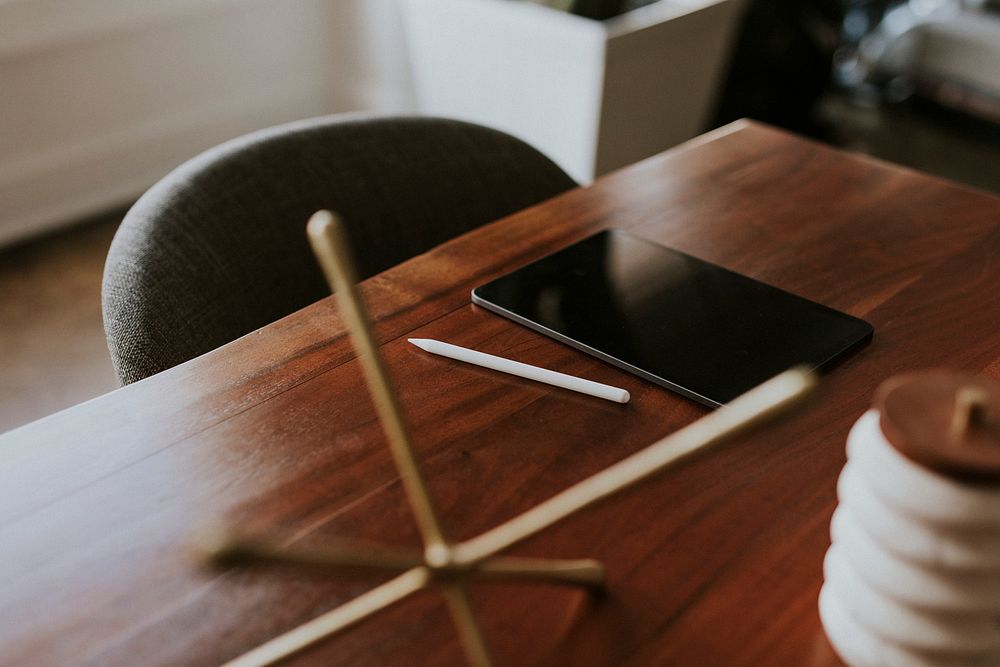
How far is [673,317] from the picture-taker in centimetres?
79

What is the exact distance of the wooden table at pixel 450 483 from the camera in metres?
0.53

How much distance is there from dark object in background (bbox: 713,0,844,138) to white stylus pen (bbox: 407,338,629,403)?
220 cm

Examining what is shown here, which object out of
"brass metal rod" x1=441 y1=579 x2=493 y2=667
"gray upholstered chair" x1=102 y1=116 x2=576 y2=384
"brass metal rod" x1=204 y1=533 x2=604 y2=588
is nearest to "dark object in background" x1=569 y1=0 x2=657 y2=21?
"gray upholstered chair" x1=102 y1=116 x2=576 y2=384

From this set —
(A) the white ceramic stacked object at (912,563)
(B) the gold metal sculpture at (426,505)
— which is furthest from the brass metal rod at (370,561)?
(A) the white ceramic stacked object at (912,563)

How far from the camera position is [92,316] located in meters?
2.07

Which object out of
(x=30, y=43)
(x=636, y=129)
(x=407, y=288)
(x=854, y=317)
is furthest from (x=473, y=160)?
(x=30, y=43)

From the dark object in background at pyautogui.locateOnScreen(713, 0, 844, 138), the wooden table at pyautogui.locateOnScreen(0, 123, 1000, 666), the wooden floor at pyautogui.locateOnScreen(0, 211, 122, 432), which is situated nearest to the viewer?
the wooden table at pyautogui.locateOnScreen(0, 123, 1000, 666)

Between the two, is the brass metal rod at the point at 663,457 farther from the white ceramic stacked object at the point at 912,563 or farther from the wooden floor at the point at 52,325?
the wooden floor at the point at 52,325

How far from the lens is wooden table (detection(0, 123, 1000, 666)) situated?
1.73ft

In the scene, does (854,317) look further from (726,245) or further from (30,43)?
(30,43)

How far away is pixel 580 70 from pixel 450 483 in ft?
5.10

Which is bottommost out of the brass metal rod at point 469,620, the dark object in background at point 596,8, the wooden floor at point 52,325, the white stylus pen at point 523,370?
the wooden floor at point 52,325

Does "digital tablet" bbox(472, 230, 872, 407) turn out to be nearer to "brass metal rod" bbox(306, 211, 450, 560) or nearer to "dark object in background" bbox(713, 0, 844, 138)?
"brass metal rod" bbox(306, 211, 450, 560)

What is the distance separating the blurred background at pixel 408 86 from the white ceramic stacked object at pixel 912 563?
1.62 m
